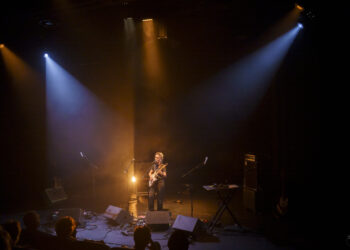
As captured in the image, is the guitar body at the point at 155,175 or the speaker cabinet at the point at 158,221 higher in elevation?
the guitar body at the point at 155,175

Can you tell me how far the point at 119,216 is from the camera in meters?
5.96

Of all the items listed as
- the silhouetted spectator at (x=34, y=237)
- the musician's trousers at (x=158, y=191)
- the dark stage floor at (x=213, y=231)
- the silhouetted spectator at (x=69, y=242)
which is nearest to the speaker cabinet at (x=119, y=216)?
the dark stage floor at (x=213, y=231)

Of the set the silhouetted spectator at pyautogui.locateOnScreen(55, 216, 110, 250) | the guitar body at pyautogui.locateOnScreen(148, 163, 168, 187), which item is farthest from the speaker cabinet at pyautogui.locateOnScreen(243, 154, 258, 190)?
the silhouetted spectator at pyautogui.locateOnScreen(55, 216, 110, 250)

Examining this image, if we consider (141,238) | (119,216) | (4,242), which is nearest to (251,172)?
(119,216)

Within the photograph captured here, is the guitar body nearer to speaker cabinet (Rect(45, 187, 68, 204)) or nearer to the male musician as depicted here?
the male musician

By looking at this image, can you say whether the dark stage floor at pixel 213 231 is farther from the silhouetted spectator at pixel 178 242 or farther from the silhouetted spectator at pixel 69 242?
the silhouetted spectator at pixel 178 242

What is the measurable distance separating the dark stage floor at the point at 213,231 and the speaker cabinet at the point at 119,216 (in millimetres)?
137

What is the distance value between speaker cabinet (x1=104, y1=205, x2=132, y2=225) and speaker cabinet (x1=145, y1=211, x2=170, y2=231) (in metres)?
0.61

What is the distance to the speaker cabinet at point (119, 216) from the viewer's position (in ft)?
19.5

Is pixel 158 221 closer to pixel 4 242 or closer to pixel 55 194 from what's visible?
pixel 55 194

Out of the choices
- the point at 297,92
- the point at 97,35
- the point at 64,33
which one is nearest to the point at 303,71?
the point at 297,92

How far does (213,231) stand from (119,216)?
6.72 ft

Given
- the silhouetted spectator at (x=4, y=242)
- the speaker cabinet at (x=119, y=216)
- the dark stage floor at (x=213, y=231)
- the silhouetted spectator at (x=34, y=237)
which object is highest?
the silhouetted spectator at (x=4, y=242)

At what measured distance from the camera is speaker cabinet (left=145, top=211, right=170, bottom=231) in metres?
5.65
